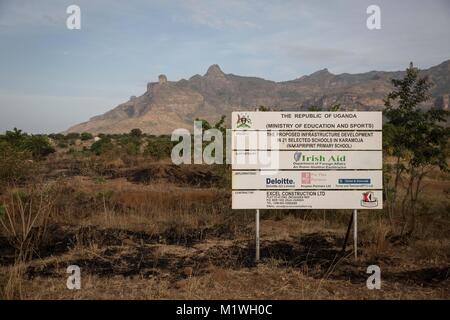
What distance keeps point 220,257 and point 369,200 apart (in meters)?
2.68

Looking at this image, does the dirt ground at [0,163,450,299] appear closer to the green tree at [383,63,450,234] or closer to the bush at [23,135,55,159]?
the green tree at [383,63,450,234]

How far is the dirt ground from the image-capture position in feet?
17.7

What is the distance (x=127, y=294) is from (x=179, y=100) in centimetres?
17176

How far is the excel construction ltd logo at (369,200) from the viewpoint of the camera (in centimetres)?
675

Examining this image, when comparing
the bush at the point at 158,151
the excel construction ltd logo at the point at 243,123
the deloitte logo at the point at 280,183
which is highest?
the excel construction ltd logo at the point at 243,123

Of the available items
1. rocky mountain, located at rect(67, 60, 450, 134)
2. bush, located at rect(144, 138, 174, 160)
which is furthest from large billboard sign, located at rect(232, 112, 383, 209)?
rocky mountain, located at rect(67, 60, 450, 134)

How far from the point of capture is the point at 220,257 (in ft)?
22.2

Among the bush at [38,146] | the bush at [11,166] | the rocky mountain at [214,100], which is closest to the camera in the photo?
the bush at [11,166]

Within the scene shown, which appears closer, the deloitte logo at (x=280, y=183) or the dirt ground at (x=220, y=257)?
the dirt ground at (x=220, y=257)

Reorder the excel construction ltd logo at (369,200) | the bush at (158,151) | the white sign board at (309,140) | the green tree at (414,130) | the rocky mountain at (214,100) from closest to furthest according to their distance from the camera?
the white sign board at (309,140)
the excel construction ltd logo at (369,200)
the green tree at (414,130)
the bush at (158,151)
the rocky mountain at (214,100)

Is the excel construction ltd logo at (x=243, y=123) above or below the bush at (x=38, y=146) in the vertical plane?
above

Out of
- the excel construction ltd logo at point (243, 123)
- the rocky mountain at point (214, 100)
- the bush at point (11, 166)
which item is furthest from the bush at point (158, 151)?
the rocky mountain at point (214, 100)

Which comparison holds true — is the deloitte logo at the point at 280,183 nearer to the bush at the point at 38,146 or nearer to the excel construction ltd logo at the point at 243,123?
the excel construction ltd logo at the point at 243,123
